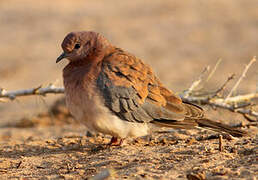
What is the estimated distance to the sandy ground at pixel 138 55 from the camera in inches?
Answer: 177

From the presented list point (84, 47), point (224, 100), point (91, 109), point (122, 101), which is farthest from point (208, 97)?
point (91, 109)

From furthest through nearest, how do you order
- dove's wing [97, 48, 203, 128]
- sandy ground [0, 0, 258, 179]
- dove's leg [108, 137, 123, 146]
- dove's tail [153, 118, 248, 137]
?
dove's leg [108, 137, 123, 146]
dove's tail [153, 118, 248, 137]
dove's wing [97, 48, 203, 128]
sandy ground [0, 0, 258, 179]

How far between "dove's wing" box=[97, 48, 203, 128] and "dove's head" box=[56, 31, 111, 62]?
0.46 ft

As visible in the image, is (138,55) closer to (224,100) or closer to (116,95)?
(224,100)

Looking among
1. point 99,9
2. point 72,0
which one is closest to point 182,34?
point 99,9

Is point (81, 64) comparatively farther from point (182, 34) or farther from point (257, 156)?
point (182, 34)

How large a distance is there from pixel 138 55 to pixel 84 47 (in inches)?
327

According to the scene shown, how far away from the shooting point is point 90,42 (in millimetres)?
5402

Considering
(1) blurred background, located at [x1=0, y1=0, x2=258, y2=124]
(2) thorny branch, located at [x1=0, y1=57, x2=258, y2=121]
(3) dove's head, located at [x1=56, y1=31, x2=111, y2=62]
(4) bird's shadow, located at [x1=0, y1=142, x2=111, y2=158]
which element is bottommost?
(4) bird's shadow, located at [x1=0, y1=142, x2=111, y2=158]

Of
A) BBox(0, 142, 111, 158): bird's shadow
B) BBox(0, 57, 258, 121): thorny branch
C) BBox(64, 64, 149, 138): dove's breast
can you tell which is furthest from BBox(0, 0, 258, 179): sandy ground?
BBox(64, 64, 149, 138): dove's breast

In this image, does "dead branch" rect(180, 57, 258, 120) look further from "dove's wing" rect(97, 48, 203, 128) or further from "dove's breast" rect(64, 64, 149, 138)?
"dove's breast" rect(64, 64, 149, 138)

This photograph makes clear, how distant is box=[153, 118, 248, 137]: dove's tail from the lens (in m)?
5.31

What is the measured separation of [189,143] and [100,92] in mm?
1073

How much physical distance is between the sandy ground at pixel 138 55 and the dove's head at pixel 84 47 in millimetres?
968
